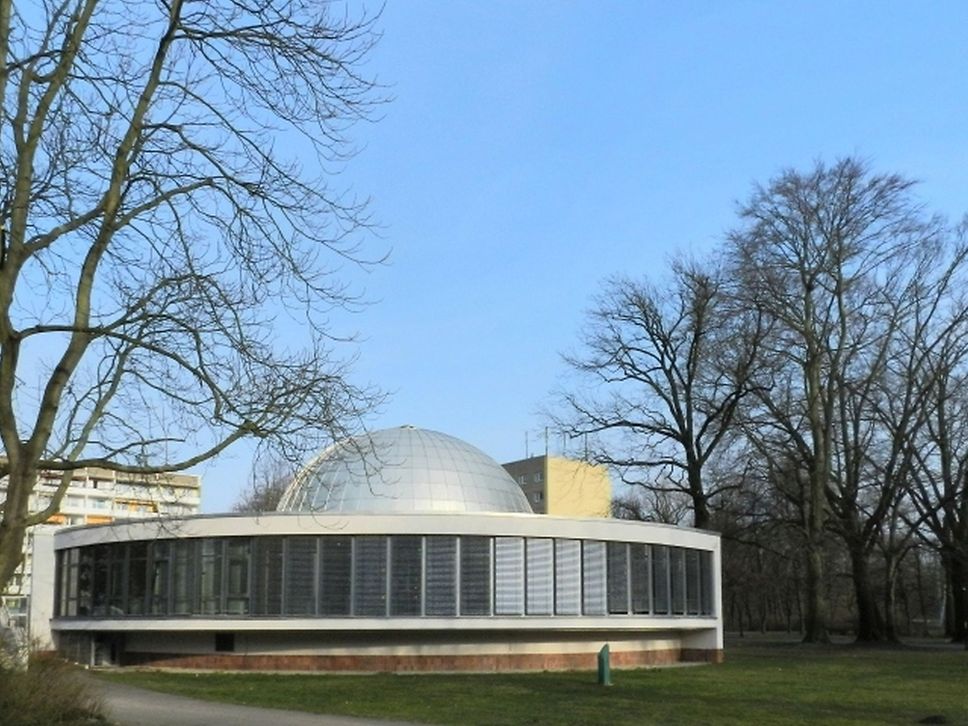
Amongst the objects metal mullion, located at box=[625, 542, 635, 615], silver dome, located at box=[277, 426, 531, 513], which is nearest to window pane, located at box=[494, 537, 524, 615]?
silver dome, located at box=[277, 426, 531, 513]

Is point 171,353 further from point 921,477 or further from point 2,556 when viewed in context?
point 921,477

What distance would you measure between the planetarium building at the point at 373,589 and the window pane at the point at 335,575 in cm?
4

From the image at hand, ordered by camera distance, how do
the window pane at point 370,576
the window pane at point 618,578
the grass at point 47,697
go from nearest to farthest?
the grass at point 47,697 < the window pane at point 370,576 < the window pane at point 618,578

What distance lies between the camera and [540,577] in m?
35.7

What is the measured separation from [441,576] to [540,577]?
3062mm

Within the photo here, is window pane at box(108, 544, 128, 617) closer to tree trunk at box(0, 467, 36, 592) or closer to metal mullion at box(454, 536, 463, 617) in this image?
metal mullion at box(454, 536, 463, 617)

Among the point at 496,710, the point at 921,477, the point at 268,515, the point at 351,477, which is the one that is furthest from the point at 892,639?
the point at 496,710

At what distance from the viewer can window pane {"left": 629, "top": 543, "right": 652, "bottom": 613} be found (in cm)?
3781

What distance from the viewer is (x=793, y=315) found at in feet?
159

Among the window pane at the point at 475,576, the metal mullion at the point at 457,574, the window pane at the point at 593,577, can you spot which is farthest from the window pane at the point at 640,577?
the metal mullion at the point at 457,574

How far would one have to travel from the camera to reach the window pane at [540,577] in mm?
35438

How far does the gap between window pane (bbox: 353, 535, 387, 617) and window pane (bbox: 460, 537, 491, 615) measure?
2.30 metres

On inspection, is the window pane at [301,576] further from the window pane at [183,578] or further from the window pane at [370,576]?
the window pane at [183,578]

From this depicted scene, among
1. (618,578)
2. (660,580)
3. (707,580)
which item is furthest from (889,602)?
(618,578)
